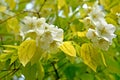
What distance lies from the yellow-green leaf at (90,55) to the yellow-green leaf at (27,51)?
0.15 m

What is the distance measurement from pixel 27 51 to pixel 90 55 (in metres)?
0.18

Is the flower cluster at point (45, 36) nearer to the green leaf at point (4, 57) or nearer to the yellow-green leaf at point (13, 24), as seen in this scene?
the green leaf at point (4, 57)

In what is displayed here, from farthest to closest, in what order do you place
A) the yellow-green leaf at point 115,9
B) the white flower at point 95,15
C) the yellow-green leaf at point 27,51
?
the yellow-green leaf at point 115,9
the white flower at point 95,15
the yellow-green leaf at point 27,51

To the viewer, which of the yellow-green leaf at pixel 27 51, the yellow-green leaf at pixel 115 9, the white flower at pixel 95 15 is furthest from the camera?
the yellow-green leaf at pixel 115 9

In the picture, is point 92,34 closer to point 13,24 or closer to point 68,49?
point 68,49

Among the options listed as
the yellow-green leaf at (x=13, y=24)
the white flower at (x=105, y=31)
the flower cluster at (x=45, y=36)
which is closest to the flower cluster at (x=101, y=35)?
the white flower at (x=105, y=31)

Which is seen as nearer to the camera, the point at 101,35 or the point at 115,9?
the point at 101,35

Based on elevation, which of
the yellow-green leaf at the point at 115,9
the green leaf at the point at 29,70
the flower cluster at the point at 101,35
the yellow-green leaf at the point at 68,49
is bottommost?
the green leaf at the point at 29,70

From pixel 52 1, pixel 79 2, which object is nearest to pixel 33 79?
pixel 79 2

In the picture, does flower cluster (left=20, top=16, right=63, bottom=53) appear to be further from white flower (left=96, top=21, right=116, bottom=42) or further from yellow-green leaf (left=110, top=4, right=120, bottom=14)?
yellow-green leaf (left=110, top=4, right=120, bottom=14)

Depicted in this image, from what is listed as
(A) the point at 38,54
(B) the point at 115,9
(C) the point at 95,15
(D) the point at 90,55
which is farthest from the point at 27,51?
(B) the point at 115,9

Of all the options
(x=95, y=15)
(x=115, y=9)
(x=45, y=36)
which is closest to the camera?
(x=45, y=36)

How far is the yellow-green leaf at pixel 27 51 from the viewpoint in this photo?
0.88 m

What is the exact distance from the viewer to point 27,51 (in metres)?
0.89
